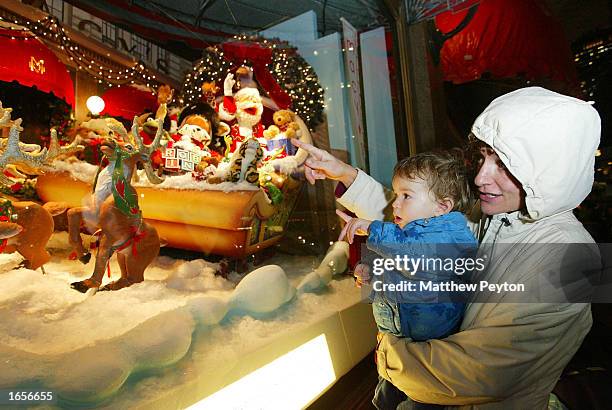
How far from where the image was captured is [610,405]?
1.44 m

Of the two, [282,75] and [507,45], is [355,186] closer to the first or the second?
[282,75]

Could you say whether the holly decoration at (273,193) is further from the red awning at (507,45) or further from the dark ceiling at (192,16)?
the red awning at (507,45)

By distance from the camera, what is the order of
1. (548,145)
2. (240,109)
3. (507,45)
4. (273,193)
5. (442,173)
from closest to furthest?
(548,145) < (442,173) < (273,193) < (507,45) < (240,109)

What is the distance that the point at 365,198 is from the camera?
4.09 feet

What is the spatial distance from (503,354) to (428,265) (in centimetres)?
26

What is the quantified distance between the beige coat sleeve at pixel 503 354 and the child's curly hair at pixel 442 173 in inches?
14.3

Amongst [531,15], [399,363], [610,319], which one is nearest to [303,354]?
[399,363]

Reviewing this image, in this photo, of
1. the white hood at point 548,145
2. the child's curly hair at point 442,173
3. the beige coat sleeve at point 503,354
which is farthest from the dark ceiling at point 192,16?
the beige coat sleeve at point 503,354

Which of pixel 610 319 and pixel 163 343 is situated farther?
pixel 610 319

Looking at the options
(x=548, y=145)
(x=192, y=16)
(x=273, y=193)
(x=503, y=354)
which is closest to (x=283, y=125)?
(x=273, y=193)

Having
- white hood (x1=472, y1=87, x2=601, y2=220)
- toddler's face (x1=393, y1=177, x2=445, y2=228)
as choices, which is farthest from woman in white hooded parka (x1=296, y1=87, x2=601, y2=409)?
toddler's face (x1=393, y1=177, x2=445, y2=228)

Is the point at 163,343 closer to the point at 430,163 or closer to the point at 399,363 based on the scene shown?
the point at 399,363

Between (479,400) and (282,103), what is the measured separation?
2363mm

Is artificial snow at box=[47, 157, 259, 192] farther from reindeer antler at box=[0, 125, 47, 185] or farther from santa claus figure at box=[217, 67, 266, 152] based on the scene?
santa claus figure at box=[217, 67, 266, 152]
